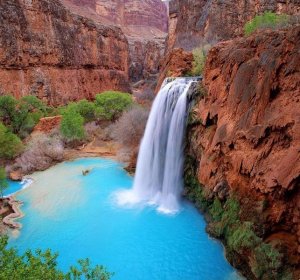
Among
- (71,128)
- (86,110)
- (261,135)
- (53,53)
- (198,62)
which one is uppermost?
(198,62)

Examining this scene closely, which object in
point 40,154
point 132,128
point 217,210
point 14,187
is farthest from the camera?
point 132,128

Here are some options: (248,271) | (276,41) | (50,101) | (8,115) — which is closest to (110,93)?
(50,101)

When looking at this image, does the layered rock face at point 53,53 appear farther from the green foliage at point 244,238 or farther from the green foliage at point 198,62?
the green foliage at point 244,238

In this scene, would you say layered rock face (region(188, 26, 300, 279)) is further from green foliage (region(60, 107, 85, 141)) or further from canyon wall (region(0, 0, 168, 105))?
canyon wall (region(0, 0, 168, 105))

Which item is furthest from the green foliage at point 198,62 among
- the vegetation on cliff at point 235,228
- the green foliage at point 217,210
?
the green foliage at point 217,210

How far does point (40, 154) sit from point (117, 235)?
11753mm

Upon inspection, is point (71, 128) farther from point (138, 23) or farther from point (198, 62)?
point (138, 23)

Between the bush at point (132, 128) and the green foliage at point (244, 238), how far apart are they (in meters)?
13.6

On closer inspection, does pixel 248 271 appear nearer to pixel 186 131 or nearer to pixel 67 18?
pixel 186 131

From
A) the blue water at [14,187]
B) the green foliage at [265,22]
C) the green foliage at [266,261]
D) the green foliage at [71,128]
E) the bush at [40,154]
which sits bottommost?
the blue water at [14,187]

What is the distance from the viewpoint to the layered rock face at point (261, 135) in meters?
7.98

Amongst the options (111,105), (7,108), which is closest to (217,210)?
(111,105)

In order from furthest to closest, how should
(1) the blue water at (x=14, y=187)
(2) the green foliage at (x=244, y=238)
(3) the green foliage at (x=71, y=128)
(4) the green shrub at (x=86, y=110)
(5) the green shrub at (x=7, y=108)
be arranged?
1. (4) the green shrub at (x=86, y=110)
2. (5) the green shrub at (x=7, y=108)
3. (3) the green foliage at (x=71, y=128)
4. (1) the blue water at (x=14, y=187)
5. (2) the green foliage at (x=244, y=238)

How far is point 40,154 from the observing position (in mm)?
21453
